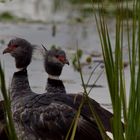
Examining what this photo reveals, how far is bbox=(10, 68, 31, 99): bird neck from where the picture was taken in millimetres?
5301

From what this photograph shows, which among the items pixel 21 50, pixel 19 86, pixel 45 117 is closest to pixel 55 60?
pixel 21 50

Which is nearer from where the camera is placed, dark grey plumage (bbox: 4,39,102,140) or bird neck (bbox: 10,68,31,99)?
dark grey plumage (bbox: 4,39,102,140)

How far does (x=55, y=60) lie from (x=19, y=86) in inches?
23.3

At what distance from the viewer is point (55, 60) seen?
5.91m

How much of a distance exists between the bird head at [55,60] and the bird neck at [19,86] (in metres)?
0.30

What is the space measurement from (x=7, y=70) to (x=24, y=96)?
8.06 feet

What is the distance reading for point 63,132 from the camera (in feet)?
15.2

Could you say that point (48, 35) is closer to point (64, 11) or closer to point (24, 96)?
point (64, 11)

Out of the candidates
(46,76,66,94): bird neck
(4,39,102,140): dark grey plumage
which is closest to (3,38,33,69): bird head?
(46,76,66,94): bird neck

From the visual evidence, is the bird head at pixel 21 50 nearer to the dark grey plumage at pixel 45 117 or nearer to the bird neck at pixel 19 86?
the bird neck at pixel 19 86

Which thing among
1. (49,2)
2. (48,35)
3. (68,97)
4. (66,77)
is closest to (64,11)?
(49,2)

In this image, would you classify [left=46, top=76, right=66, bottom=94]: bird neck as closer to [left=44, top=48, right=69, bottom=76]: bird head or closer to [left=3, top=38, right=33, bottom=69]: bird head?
[left=44, top=48, right=69, bottom=76]: bird head

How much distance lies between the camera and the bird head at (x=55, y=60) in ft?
19.2

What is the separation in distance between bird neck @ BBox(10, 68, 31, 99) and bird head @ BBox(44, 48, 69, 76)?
301mm
